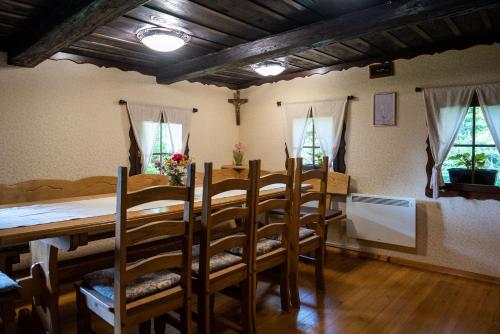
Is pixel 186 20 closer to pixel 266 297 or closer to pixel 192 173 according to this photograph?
pixel 192 173

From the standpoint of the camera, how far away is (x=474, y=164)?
10.6 ft

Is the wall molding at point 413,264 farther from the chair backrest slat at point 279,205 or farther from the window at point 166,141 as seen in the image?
the window at point 166,141

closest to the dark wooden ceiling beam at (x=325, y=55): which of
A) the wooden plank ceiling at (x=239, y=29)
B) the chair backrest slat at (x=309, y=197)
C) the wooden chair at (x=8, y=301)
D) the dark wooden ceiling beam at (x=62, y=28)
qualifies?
the wooden plank ceiling at (x=239, y=29)

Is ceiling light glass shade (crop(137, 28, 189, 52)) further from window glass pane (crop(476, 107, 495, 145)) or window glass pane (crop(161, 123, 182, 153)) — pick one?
window glass pane (crop(476, 107, 495, 145))

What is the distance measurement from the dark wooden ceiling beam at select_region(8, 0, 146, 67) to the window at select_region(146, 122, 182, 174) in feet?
4.77

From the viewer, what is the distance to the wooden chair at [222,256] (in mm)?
1902

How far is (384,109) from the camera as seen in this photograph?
367 centimetres

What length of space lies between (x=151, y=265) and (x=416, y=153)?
287 cm

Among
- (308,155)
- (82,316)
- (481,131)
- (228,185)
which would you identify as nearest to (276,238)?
(228,185)

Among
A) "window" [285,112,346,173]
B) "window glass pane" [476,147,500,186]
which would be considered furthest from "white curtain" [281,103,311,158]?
Result: "window glass pane" [476,147,500,186]

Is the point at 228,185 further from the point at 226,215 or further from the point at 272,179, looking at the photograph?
the point at 272,179

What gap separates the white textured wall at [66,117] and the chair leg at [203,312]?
2.10 m

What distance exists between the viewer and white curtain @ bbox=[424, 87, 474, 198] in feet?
10.5

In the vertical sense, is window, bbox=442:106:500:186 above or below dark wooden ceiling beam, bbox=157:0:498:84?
below
